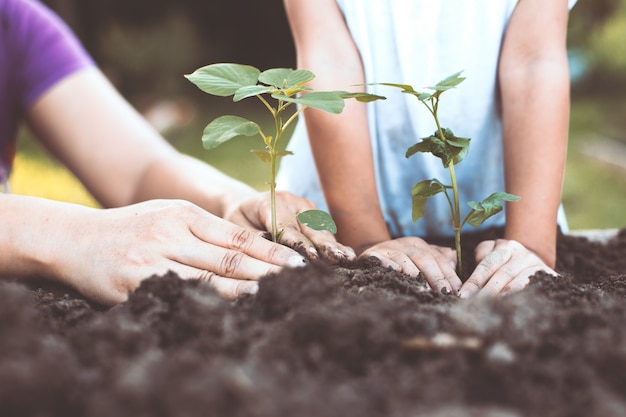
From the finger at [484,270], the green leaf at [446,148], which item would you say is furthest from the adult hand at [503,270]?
the green leaf at [446,148]

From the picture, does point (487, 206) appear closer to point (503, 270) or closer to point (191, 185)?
point (503, 270)

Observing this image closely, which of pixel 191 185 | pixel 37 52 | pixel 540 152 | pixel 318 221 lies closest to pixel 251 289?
pixel 318 221

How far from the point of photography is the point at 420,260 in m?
1.29

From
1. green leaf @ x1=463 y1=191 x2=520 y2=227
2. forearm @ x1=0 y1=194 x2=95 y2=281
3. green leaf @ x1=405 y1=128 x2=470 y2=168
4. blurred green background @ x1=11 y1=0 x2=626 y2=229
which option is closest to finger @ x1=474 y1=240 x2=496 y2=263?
green leaf @ x1=463 y1=191 x2=520 y2=227

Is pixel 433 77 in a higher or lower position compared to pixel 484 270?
higher

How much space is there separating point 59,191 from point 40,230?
3161mm

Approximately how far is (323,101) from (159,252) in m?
0.41

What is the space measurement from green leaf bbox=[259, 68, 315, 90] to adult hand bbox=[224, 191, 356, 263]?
0.85 feet

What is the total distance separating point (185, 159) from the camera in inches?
81.5

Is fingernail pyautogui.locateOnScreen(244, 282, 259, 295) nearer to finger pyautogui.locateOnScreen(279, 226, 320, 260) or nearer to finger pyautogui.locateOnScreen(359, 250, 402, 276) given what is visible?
finger pyautogui.locateOnScreen(279, 226, 320, 260)

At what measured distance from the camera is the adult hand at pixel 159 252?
1129 millimetres

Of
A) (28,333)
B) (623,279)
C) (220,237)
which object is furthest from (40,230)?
(623,279)

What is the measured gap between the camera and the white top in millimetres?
1645

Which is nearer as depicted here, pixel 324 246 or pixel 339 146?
pixel 324 246
